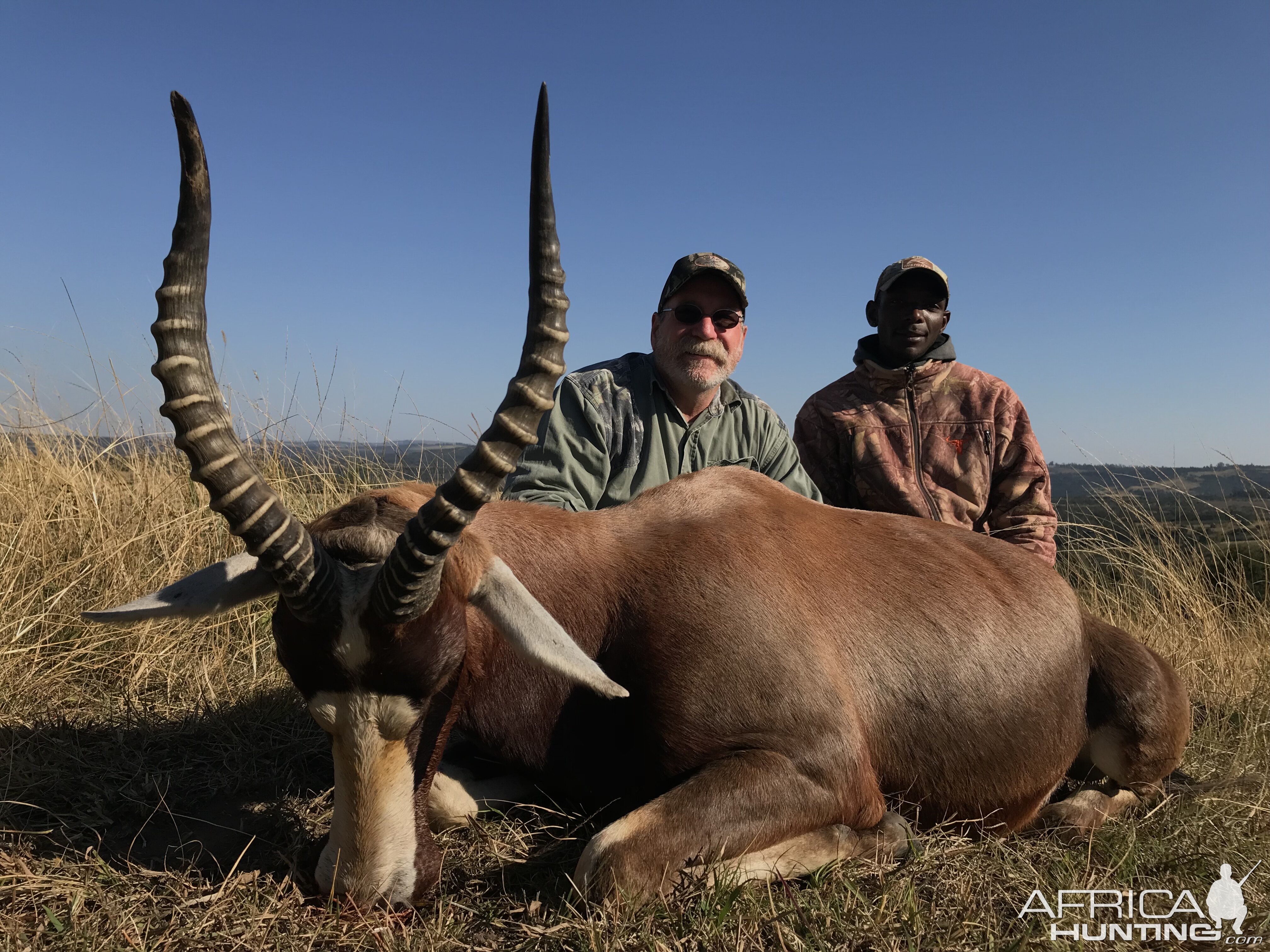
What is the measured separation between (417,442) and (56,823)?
757 centimetres

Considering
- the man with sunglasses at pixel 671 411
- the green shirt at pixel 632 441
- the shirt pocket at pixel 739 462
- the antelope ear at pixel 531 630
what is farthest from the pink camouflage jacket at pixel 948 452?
the antelope ear at pixel 531 630

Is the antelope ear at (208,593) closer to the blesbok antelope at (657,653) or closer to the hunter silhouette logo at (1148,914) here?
the blesbok antelope at (657,653)

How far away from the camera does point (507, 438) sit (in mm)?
2865

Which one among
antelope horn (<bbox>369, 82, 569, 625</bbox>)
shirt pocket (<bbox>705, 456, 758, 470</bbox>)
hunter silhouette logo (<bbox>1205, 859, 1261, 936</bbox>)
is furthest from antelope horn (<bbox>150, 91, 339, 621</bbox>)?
shirt pocket (<bbox>705, 456, 758, 470</bbox>)

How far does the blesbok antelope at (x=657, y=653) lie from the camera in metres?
2.76

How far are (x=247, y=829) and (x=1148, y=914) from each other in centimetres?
380

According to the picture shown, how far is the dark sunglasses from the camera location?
6234mm

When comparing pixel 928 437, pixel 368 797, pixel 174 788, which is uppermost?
pixel 928 437

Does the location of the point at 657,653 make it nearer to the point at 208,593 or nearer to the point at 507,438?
the point at 507,438

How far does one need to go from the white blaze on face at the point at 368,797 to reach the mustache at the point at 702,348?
12.8 ft

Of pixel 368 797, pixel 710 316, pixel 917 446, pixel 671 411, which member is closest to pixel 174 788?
pixel 368 797

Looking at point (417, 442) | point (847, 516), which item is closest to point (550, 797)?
point (847, 516)

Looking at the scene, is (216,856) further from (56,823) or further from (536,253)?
(536,253)

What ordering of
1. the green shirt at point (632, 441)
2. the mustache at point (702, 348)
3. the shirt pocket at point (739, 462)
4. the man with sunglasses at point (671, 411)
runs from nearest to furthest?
the green shirt at point (632, 441) → the man with sunglasses at point (671, 411) → the mustache at point (702, 348) → the shirt pocket at point (739, 462)
